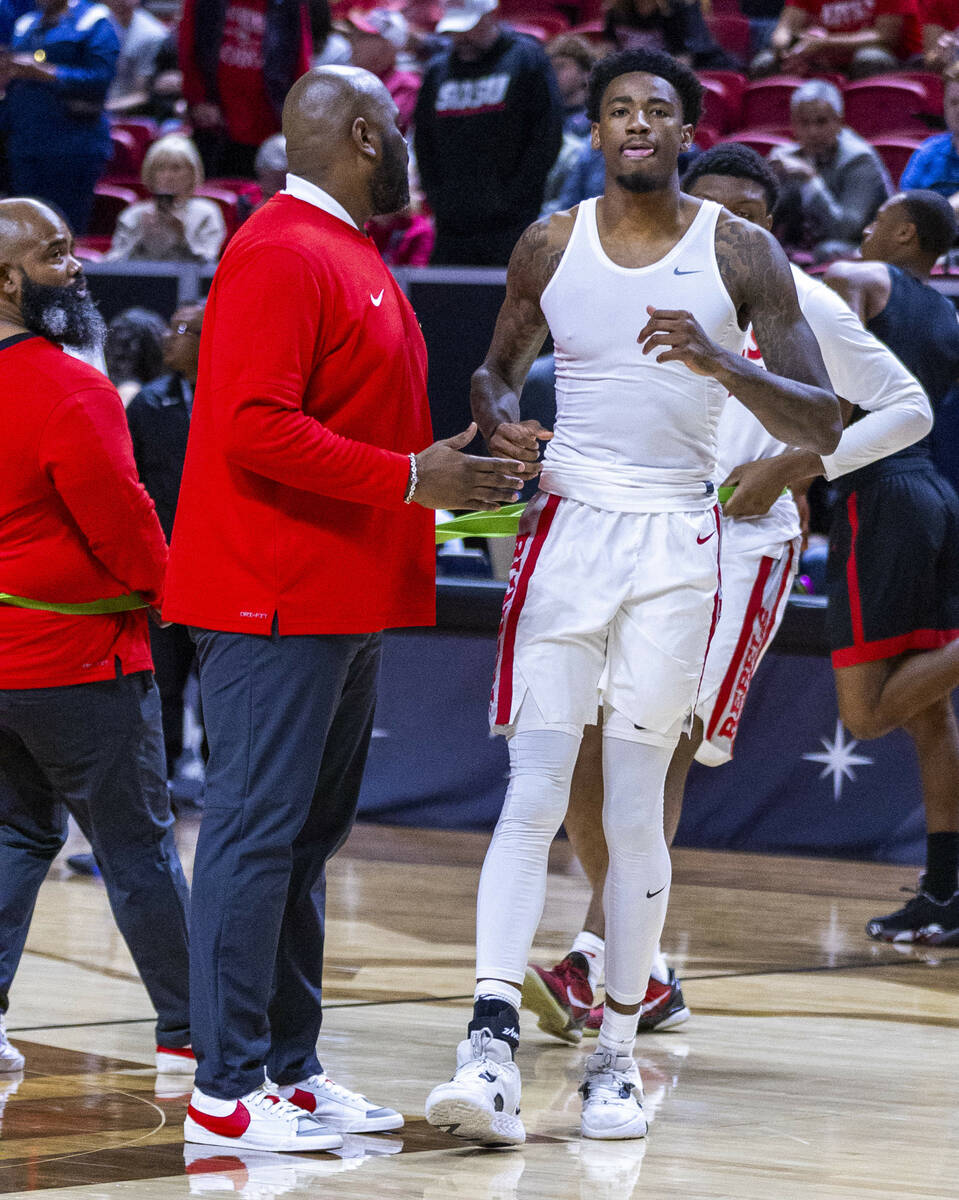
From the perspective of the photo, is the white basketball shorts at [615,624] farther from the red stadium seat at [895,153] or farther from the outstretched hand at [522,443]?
the red stadium seat at [895,153]

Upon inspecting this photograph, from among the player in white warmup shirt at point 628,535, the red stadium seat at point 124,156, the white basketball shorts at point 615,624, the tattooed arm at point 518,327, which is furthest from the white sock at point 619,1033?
the red stadium seat at point 124,156

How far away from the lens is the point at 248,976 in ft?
10.2

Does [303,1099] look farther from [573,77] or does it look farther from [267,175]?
[573,77]

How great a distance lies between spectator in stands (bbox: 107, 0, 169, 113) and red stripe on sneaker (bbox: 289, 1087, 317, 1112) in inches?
401

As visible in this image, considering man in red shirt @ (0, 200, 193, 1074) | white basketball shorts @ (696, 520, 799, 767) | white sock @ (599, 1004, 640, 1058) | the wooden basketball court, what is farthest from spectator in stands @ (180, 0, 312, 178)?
white sock @ (599, 1004, 640, 1058)

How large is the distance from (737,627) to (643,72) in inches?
58.3

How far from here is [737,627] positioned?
175 inches

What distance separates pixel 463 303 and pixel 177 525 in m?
4.76

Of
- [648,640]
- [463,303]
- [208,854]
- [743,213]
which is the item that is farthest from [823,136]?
[208,854]

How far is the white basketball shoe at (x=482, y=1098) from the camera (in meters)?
3.03

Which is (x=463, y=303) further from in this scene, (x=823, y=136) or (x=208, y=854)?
(x=208, y=854)

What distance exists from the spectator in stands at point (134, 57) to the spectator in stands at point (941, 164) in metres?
6.17

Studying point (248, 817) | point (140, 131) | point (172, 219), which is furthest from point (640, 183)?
point (140, 131)

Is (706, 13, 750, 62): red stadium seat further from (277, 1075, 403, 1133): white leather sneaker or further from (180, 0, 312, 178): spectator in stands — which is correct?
(277, 1075, 403, 1133): white leather sneaker
